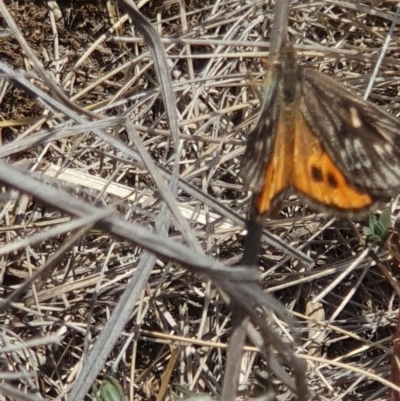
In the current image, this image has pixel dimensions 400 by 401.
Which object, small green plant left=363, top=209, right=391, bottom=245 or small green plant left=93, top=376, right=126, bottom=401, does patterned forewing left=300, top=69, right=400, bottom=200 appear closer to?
small green plant left=363, top=209, right=391, bottom=245

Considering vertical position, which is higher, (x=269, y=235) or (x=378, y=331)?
(x=269, y=235)

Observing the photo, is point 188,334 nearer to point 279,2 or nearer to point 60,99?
point 60,99

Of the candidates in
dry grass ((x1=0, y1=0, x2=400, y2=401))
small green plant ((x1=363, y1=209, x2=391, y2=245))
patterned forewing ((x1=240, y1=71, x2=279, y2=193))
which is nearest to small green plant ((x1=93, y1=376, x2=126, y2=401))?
dry grass ((x1=0, y1=0, x2=400, y2=401))

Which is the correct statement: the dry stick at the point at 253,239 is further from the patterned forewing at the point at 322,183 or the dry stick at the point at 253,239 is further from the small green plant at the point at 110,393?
the small green plant at the point at 110,393

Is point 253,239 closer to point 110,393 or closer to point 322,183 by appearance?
point 322,183

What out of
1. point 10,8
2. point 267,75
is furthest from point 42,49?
point 267,75
